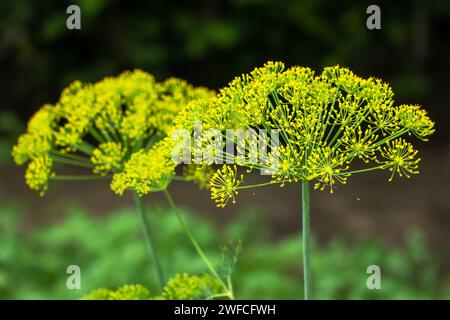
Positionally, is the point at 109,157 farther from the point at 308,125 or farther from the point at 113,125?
the point at 308,125

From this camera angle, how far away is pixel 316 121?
1612 millimetres

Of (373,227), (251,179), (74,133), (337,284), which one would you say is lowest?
(337,284)

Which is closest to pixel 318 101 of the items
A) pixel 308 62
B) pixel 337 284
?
pixel 337 284

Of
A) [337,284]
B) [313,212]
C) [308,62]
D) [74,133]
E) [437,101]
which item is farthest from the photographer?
[437,101]

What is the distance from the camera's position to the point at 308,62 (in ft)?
29.4

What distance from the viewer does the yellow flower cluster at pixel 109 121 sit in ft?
7.06

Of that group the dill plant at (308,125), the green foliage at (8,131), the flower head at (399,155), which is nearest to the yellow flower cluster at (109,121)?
the dill plant at (308,125)

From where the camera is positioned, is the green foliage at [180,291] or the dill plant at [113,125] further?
the dill plant at [113,125]

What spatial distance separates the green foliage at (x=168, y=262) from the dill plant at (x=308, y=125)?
106 inches

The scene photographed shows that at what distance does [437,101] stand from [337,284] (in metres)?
7.25

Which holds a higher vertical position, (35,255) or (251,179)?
(251,179)

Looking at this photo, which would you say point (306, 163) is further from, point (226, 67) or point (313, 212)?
point (226, 67)

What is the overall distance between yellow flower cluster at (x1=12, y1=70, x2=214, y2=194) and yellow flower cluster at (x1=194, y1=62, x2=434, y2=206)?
1.49 ft

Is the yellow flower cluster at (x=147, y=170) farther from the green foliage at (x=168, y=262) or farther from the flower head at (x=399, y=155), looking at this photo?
the green foliage at (x=168, y=262)
